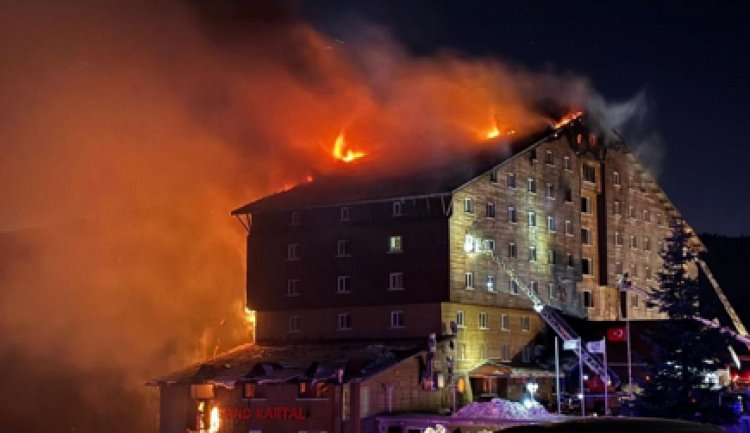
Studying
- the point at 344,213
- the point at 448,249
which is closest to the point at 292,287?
the point at 344,213

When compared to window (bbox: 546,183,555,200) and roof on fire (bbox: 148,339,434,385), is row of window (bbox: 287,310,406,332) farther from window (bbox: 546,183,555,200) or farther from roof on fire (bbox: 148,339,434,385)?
window (bbox: 546,183,555,200)

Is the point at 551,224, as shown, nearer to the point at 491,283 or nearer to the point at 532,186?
the point at 532,186

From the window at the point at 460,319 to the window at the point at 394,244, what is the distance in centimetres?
549

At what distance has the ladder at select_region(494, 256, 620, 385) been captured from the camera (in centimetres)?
6337

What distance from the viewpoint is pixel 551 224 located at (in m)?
71.4

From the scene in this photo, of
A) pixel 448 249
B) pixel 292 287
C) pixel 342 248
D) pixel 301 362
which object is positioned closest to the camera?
pixel 301 362

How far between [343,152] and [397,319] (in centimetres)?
2668

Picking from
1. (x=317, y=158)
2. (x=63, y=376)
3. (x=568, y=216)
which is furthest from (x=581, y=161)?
(x=63, y=376)

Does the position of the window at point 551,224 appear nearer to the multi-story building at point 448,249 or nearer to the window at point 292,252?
the multi-story building at point 448,249

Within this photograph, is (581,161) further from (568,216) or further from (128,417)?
(128,417)

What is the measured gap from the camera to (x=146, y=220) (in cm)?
10312

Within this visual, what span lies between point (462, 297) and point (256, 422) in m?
14.8

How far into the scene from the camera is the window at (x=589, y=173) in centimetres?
7551

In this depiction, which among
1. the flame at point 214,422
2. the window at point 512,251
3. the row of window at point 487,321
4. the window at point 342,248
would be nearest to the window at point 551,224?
the window at point 512,251
